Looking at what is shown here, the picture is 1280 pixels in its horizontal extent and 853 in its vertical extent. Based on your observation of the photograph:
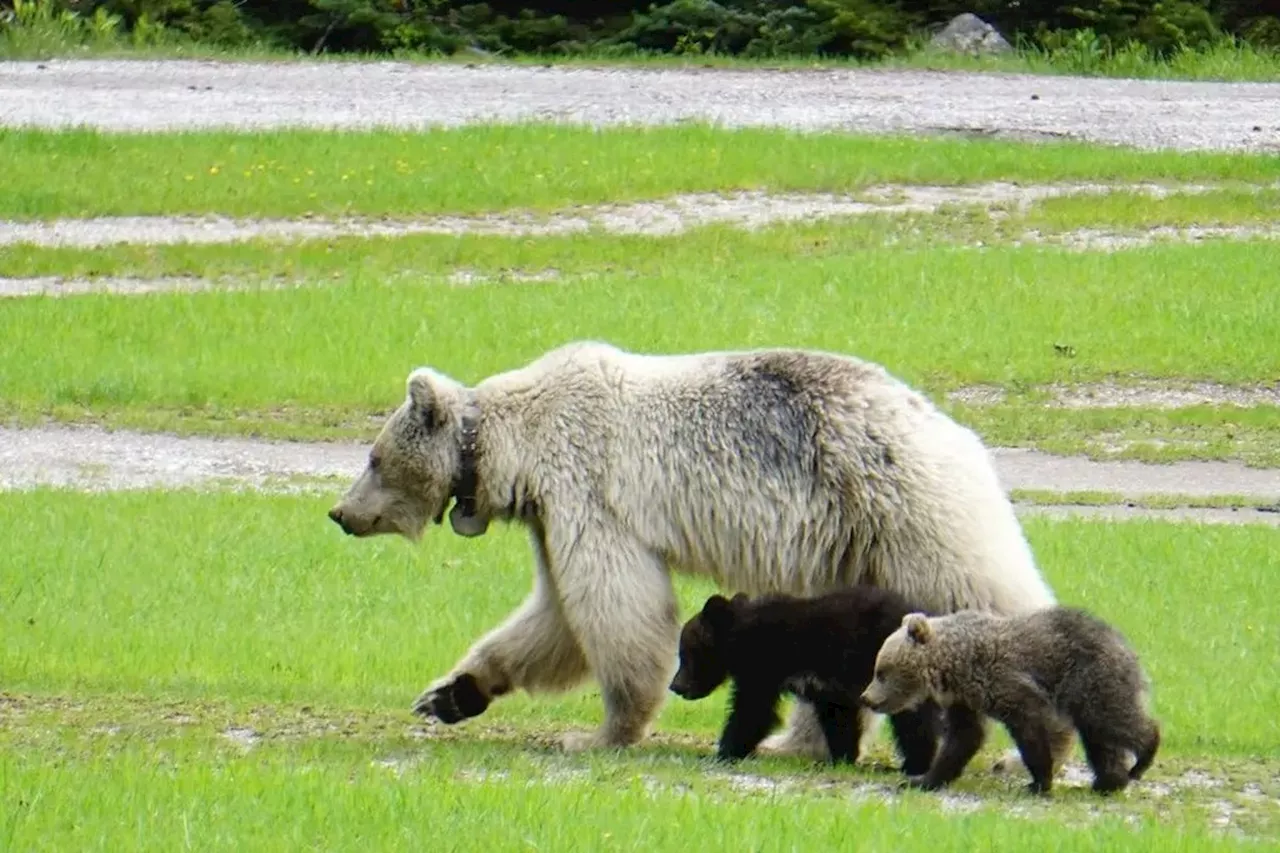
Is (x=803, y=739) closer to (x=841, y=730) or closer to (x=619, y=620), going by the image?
(x=841, y=730)

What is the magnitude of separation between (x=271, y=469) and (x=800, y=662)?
8185 mm

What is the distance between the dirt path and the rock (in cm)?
1473

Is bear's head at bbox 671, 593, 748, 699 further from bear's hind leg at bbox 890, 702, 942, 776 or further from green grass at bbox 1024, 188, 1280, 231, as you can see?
green grass at bbox 1024, 188, 1280, 231

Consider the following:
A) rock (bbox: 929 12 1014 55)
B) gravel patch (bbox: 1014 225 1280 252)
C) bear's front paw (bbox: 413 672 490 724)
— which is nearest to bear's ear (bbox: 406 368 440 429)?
bear's front paw (bbox: 413 672 490 724)

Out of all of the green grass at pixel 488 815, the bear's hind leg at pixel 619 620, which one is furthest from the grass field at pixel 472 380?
the bear's hind leg at pixel 619 620

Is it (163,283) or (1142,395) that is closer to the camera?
(1142,395)

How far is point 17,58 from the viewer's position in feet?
101

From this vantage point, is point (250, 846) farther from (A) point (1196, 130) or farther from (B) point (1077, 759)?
(A) point (1196, 130)

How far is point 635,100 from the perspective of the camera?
93.5 feet

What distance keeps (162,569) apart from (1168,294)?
11.1 m

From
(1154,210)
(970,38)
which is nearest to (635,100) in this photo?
(970,38)

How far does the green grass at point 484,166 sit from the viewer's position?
24.3m

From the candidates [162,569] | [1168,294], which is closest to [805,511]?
[162,569]

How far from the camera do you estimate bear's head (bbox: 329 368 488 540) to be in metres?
10.5
